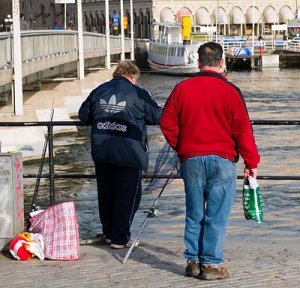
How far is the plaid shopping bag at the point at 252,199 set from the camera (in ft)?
29.7

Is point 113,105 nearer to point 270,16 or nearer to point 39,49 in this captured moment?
point 39,49

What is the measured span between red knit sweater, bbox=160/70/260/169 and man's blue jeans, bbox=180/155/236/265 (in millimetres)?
106

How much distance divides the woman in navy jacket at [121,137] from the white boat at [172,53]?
7499 centimetres

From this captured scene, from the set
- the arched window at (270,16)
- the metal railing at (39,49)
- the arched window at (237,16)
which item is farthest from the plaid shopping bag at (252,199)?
the arched window at (270,16)

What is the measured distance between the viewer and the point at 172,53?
94.9m

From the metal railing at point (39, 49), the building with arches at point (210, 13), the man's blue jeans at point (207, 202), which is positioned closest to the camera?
the man's blue jeans at point (207, 202)

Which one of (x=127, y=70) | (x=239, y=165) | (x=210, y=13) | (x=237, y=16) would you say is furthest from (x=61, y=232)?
(x=210, y=13)

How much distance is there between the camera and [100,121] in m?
10.3

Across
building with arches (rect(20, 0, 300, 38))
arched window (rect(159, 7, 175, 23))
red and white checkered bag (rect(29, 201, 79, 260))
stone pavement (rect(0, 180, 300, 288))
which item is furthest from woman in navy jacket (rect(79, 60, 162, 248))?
arched window (rect(159, 7, 175, 23))

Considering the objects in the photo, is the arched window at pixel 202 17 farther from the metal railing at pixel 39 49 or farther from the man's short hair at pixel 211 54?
the man's short hair at pixel 211 54

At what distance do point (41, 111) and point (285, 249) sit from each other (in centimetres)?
2783

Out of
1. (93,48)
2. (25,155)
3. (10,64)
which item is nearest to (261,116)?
(10,64)

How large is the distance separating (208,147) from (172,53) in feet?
283

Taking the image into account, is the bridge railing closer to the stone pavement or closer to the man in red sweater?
the stone pavement
